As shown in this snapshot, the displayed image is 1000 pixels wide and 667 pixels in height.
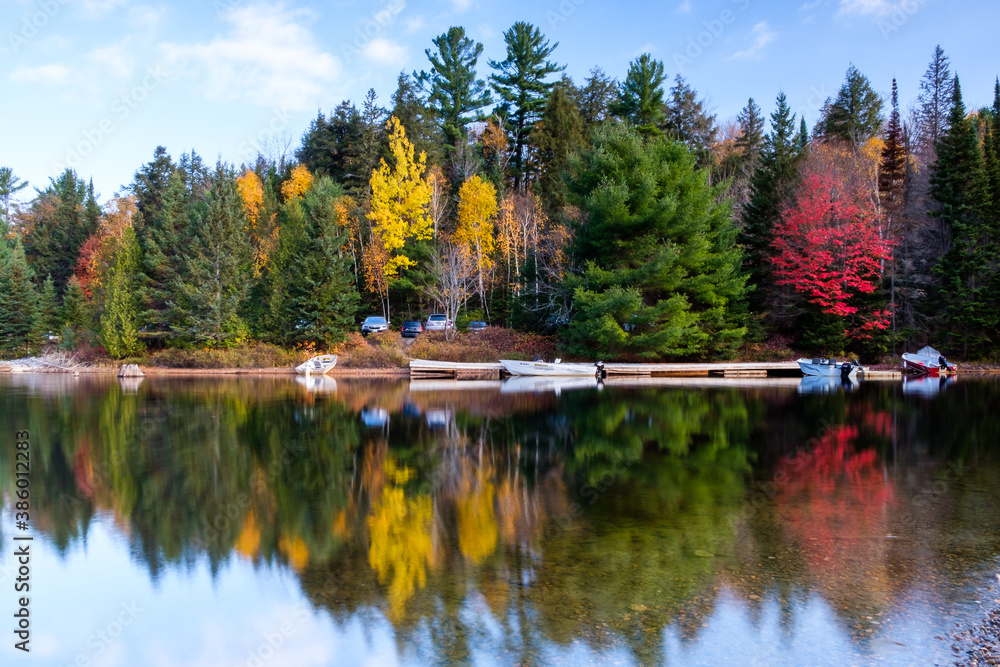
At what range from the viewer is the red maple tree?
35469 mm

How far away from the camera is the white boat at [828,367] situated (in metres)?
33.0

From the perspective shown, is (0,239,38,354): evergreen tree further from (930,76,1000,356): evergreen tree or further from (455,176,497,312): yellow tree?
(930,76,1000,356): evergreen tree

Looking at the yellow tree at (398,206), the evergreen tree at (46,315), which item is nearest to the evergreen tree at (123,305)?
the evergreen tree at (46,315)

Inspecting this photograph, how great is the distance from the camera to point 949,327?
37688mm

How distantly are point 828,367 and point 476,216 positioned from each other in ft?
74.2

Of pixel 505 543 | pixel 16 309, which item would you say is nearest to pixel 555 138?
pixel 16 309

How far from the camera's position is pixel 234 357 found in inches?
1559

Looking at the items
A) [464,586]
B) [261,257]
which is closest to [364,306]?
[261,257]

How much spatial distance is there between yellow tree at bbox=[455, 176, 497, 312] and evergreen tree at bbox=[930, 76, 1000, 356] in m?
25.7

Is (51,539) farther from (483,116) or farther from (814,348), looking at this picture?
(483,116)

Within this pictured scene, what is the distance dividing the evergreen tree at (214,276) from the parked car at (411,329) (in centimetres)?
984

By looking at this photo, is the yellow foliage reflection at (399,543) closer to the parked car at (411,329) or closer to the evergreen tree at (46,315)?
the parked car at (411,329)

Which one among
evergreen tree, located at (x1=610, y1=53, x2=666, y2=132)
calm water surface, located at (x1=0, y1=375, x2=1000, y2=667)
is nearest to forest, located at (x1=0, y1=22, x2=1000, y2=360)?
evergreen tree, located at (x1=610, y1=53, x2=666, y2=132)

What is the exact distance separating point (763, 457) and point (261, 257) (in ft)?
136
